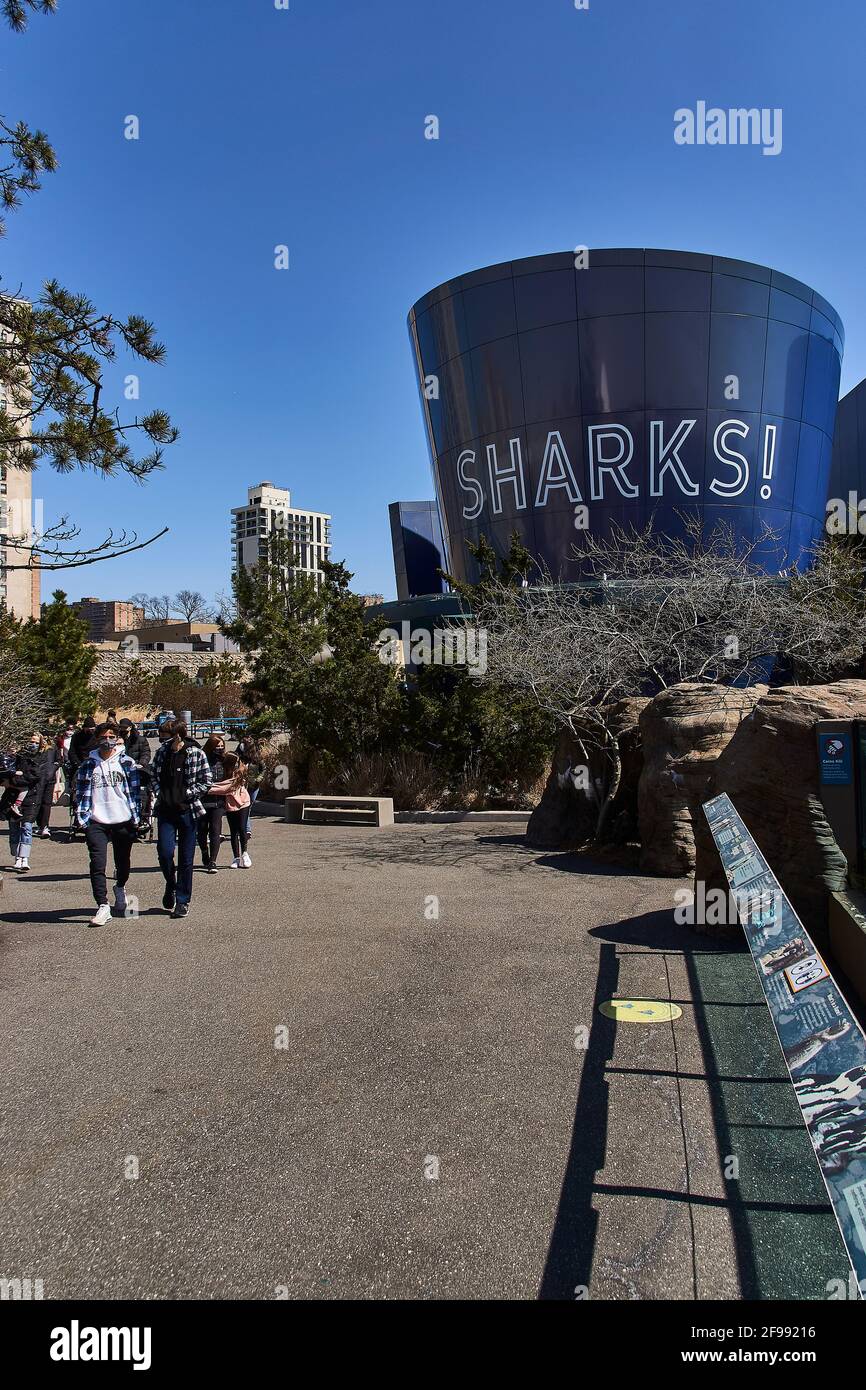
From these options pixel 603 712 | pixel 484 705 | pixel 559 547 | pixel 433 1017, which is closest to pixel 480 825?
pixel 484 705

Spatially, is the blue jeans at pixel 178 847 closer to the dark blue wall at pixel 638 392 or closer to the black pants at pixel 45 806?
the black pants at pixel 45 806

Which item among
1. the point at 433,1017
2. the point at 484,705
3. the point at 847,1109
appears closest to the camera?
the point at 847,1109

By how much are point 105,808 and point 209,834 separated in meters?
2.67

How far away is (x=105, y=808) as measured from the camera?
7777 mm

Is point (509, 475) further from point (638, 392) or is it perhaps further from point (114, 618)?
point (114, 618)

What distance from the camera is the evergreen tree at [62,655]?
91.7ft

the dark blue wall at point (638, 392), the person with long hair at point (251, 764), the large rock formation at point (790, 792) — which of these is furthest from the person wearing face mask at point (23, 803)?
the dark blue wall at point (638, 392)

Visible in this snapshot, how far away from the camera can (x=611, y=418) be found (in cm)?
2562

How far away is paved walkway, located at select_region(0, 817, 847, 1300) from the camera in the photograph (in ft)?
9.87

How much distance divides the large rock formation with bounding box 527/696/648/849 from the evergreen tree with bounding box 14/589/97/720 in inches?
774

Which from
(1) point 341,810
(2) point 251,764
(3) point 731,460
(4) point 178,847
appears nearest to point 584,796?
(1) point 341,810

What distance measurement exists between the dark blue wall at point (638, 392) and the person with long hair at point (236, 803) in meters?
17.2
